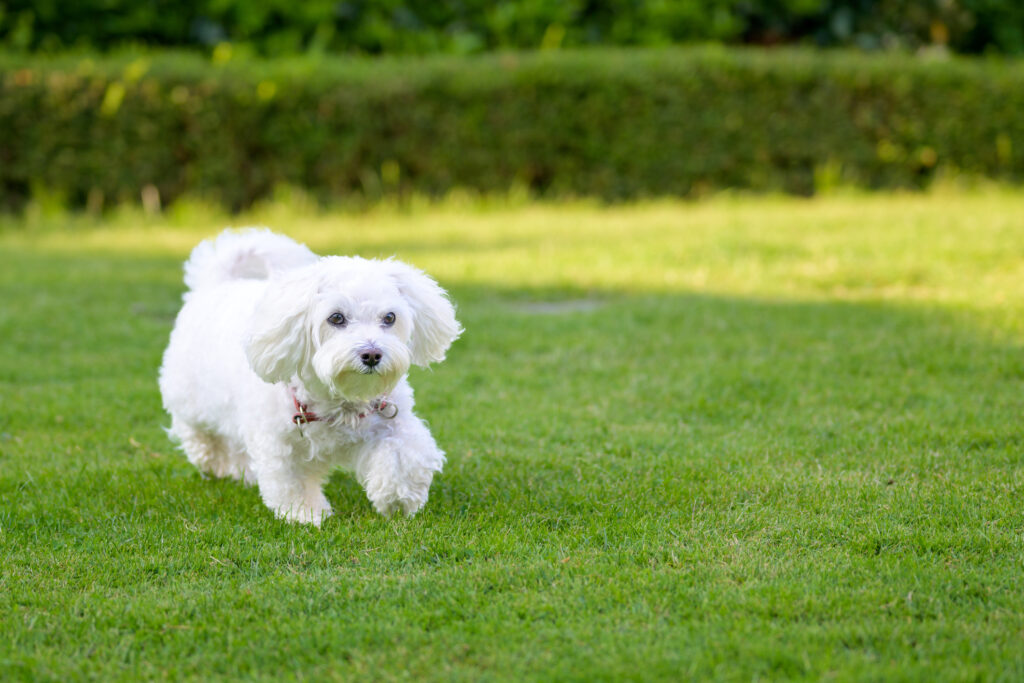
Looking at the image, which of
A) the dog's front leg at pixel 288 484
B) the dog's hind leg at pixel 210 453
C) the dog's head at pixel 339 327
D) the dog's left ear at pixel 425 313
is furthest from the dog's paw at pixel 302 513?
the dog's hind leg at pixel 210 453

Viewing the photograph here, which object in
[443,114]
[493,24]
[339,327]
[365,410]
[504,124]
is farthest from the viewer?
[493,24]

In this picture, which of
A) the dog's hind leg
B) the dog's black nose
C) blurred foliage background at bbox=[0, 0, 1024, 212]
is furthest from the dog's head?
blurred foliage background at bbox=[0, 0, 1024, 212]

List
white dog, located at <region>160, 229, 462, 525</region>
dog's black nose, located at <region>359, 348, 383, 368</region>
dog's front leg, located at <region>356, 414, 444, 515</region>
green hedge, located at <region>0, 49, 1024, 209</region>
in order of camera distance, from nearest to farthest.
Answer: dog's black nose, located at <region>359, 348, 383, 368</region>, white dog, located at <region>160, 229, 462, 525</region>, dog's front leg, located at <region>356, 414, 444, 515</region>, green hedge, located at <region>0, 49, 1024, 209</region>

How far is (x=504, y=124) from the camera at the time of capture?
12.4 metres

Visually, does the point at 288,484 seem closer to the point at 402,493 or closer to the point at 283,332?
the point at 402,493

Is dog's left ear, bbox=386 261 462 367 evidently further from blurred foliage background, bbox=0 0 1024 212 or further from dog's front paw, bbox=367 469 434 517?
blurred foliage background, bbox=0 0 1024 212

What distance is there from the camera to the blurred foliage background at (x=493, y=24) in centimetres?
1376

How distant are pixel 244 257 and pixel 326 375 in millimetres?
1324

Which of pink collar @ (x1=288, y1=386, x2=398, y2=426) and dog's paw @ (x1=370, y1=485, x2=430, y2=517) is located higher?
pink collar @ (x1=288, y1=386, x2=398, y2=426)

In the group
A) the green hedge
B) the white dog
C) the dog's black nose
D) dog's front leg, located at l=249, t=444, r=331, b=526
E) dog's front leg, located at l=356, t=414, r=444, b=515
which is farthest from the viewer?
the green hedge

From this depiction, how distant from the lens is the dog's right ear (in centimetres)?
396

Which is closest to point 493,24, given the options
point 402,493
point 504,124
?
point 504,124

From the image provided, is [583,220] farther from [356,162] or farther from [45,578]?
[45,578]

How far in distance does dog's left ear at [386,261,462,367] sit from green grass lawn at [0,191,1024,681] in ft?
1.84
